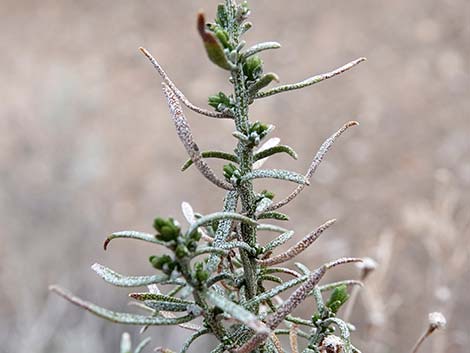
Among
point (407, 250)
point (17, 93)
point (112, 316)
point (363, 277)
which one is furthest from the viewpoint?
point (17, 93)

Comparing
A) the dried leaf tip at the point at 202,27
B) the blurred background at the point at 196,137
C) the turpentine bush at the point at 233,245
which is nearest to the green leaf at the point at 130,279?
the turpentine bush at the point at 233,245

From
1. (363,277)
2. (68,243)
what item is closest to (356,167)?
(68,243)

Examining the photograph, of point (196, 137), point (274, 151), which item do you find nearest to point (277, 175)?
point (274, 151)

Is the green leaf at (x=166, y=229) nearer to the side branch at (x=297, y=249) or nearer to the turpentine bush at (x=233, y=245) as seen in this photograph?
the turpentine bush at (x=233, y=245)

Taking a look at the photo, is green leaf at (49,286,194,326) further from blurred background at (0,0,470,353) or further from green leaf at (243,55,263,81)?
blurred background at (0,0,470,353)

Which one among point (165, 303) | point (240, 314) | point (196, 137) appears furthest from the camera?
point (196, 137)

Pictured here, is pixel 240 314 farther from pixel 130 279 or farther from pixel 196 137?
pixel 196 137

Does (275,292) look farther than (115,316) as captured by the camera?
Yes

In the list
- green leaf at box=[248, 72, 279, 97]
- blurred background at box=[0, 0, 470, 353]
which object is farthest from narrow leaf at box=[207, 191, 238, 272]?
blurred background at box=[0, 0, 470, 353]

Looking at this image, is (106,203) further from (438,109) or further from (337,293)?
(337,293)
